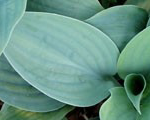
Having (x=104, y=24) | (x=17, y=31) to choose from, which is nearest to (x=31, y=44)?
(x=17, y=31)

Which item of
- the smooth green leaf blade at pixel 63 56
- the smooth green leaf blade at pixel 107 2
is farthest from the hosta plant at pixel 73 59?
the smooth green leaf blade at pixel 107 2

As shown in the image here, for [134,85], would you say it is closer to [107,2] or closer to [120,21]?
[120,21]

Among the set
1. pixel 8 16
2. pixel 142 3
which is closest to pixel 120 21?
pixel 142 3

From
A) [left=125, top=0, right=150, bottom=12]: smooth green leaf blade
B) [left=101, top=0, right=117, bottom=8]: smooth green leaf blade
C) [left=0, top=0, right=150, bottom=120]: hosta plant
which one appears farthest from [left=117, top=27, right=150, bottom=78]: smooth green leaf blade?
[left=101, top=0, right=117, bottom=8]: smooth green leaf blade

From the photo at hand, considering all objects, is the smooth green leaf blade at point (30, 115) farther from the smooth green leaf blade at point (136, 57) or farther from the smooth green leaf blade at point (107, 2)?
the smooth green leaf blade at point (107, 2)

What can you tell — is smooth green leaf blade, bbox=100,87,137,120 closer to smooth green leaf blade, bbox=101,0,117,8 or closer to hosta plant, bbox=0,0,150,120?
hosta plant, bbox=0,0,150,120
